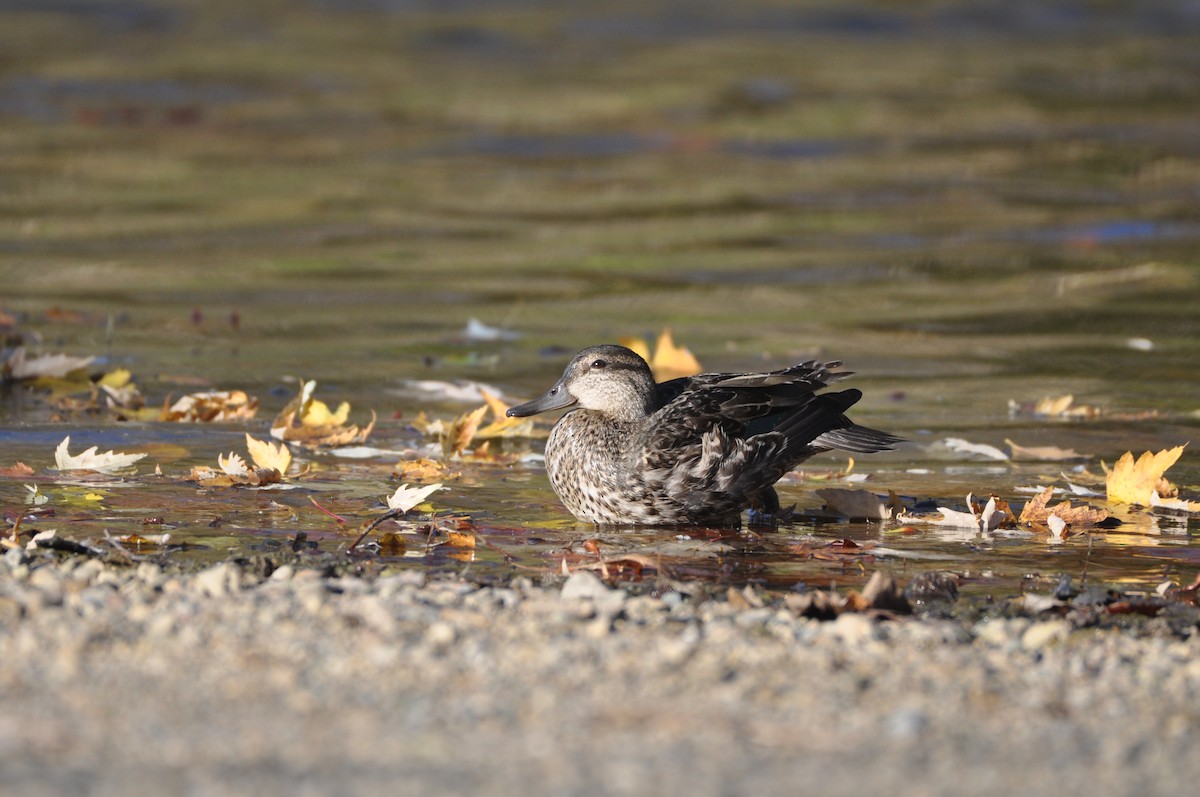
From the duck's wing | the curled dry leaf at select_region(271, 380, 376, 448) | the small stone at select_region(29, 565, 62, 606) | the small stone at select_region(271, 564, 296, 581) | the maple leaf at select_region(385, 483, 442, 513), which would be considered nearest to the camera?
the small stone at select_region(29, 565, 62, 606)

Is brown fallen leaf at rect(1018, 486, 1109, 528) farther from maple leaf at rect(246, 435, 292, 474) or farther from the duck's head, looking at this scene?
maple leaf at rect(246, 435, 292, 474)

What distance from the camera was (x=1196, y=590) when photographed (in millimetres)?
6176

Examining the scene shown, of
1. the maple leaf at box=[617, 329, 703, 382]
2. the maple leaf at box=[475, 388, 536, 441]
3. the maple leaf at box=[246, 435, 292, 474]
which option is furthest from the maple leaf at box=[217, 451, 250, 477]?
the maple leaf at box=[617, 329, 703, 382]

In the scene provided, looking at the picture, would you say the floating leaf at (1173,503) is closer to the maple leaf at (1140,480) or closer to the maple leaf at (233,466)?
the maple leaf at (1140,480)

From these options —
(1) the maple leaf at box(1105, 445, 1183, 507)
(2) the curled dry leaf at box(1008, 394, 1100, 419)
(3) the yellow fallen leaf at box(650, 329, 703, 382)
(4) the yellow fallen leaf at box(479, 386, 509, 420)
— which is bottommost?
(1) the maple leaf at box(1105, 445, 1183, 507)

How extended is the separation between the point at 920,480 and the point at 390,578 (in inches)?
125

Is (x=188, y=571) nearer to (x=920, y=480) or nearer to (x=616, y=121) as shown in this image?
(x=920, y=480)

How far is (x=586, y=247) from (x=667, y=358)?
183 inches

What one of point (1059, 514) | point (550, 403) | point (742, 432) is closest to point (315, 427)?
point (550, 403)

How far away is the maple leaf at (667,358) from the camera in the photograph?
10344 mm

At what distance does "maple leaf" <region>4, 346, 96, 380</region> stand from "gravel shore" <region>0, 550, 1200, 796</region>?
418 centimetres

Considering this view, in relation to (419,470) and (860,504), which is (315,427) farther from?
(860,504)

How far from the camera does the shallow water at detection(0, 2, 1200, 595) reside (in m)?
7.34

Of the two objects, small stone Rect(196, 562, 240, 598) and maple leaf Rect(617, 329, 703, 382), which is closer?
small stone Rect(196, 562, 240, 598)
